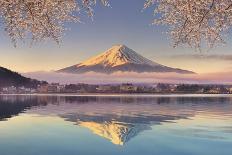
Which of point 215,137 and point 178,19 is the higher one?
point 178,19

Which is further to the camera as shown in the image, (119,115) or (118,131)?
(119,115)

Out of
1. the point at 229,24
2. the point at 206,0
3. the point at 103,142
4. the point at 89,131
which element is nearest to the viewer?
the point at 206,0

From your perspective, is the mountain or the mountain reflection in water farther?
the mountain reflection in water

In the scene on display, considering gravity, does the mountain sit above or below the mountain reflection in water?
below

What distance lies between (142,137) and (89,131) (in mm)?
7865

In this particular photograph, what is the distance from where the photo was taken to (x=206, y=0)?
1844 centimetres

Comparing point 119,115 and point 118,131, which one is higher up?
point 119,115

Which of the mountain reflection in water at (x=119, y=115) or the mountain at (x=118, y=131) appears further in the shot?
the mountain reflection in water at (x=119, y=115)

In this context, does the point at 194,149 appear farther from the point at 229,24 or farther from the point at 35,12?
the point at 35,12

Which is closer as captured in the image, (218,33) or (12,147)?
(218,33)

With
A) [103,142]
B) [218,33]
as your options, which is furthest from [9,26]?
[103,142]

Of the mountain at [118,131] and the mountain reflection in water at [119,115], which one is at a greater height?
the mountain reflection in water at [119,115]

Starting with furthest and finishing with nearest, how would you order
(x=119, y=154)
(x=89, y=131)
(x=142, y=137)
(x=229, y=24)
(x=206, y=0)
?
(x=89, y=131)
(x=142, y=137)
(x=119, y=154)
(x=229, y=24)
(x=206, y=0)

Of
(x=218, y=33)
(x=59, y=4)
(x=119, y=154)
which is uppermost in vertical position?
(x=59, y=4)
